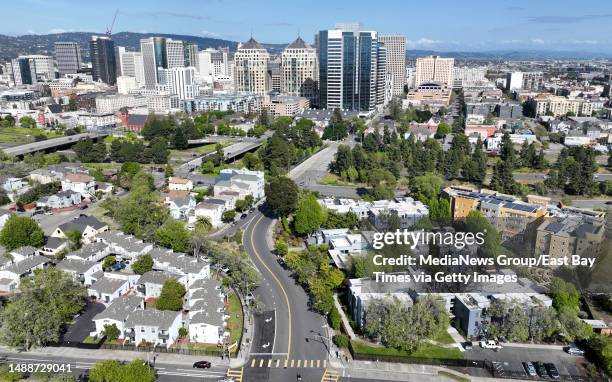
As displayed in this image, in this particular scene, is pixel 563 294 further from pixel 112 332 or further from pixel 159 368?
pixel 112 332

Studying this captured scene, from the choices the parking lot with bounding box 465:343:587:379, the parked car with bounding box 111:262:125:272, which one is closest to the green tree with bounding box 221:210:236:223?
the parked car with bounding box 111:262:125:272

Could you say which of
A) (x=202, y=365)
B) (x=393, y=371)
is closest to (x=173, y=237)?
(x=202, y=365)

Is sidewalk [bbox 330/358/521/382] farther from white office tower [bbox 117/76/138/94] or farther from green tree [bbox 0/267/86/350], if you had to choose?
white office tower [bbox 117/76/138/94]

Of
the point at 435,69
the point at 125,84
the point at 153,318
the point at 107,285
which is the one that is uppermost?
the point at 435,69

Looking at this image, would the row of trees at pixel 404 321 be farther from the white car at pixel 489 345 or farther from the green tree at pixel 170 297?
the green tree at pixel 170 297

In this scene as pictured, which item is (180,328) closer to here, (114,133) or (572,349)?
(572,349)

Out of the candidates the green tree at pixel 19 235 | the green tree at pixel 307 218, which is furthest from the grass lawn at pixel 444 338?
the green tree at pixel 19 235
